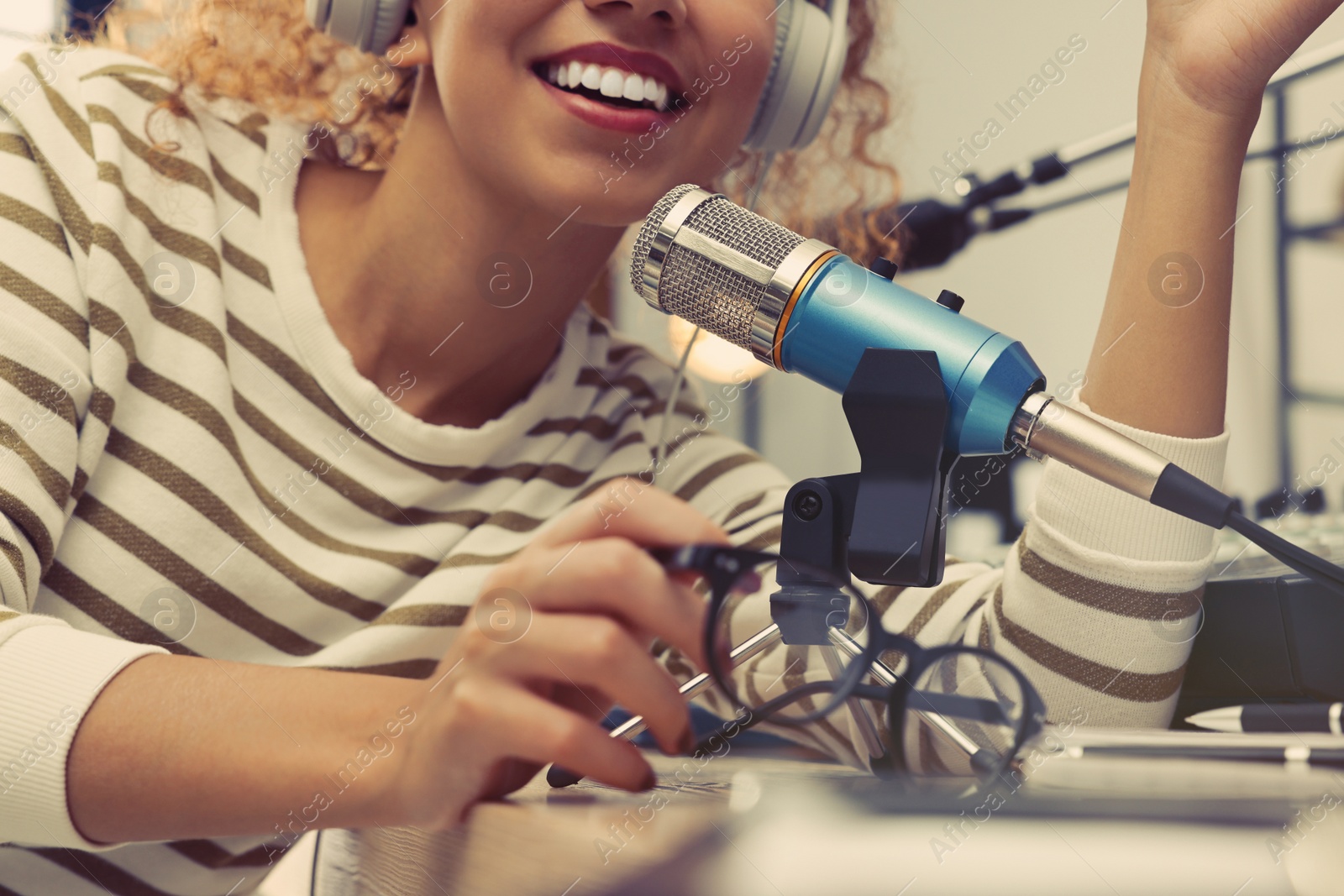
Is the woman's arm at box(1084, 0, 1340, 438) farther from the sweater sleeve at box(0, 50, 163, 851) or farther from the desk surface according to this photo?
the sweater sleeve at box(0, 50, 163, 851)

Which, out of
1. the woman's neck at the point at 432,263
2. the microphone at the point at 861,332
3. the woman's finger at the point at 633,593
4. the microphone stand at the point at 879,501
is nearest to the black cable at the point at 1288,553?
the microphone at the point at 861,332

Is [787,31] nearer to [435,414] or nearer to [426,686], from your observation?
[435,414]

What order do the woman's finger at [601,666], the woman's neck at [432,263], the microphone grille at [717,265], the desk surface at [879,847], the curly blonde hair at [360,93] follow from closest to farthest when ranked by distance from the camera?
the desk surface at [879,847], the woman's finger at [601,666], the microphone grille at [717,265], the woman's neck at [432,263], the curly blonde hair at [360,93]

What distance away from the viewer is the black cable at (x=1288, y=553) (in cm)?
35

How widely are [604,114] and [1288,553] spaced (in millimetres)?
475

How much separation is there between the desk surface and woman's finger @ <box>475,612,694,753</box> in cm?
3

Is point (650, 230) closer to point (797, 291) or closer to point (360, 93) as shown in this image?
point (797, 291)

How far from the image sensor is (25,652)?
417 millimetres

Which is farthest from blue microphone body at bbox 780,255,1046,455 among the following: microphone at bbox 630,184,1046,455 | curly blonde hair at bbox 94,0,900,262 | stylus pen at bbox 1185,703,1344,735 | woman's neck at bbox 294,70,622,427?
curly blonde hair at bbox 94,0,900,262

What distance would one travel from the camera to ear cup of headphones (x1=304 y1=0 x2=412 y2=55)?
2.27ft

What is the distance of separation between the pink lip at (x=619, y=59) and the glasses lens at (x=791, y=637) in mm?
424

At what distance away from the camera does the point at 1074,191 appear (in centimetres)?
88

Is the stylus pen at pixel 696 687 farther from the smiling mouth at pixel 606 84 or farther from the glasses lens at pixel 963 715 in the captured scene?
the smiling mouth at pixel 606 84

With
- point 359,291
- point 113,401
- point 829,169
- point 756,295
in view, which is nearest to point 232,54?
point 359,291
